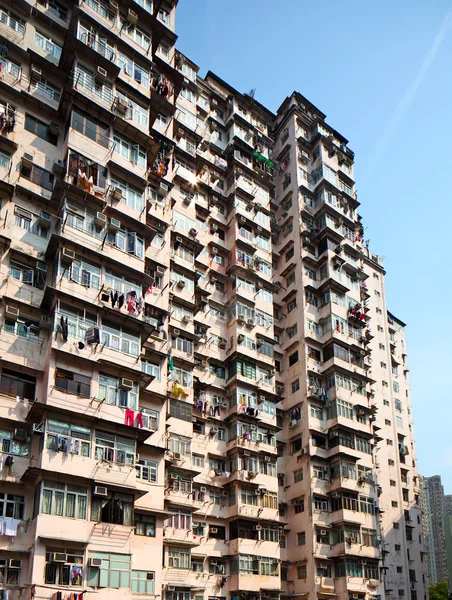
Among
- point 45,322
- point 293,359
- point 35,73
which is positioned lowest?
point 45,322

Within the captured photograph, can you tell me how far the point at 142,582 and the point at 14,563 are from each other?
5521 mm

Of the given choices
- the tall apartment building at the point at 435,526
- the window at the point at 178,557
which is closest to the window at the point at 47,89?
the window at the point at 178,557

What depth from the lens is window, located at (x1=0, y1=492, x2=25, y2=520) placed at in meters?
22.1

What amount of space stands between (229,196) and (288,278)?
7.58m

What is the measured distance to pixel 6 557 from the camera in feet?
70.7

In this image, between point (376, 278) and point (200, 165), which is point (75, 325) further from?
point (376, 278)

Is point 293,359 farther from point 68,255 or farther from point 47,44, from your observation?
point 47,44

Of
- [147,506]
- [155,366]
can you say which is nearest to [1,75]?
[155,366]

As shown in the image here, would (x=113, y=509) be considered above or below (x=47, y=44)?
below

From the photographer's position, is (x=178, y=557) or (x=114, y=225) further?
(x=178, y=557)

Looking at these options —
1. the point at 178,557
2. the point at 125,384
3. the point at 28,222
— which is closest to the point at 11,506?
the point at 125,384

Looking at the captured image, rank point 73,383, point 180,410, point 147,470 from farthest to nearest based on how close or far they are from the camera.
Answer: point 180,410 → point 147,470 → point 73,383

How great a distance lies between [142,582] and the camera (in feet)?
81.6

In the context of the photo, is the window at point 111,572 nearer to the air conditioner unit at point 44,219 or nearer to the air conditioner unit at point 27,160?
the air conditioner unit at point 44,219
